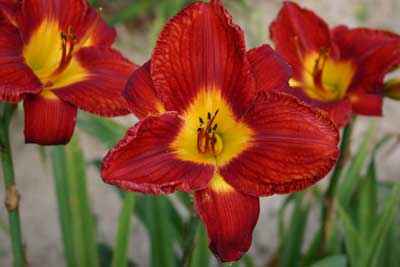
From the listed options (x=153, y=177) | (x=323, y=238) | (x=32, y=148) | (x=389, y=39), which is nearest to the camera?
(x=153, y=177)

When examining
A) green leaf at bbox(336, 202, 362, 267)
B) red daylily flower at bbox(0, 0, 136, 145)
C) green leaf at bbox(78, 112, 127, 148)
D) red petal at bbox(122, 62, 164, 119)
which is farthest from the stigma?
green leaf at bbox(336, 202, 362, 267)

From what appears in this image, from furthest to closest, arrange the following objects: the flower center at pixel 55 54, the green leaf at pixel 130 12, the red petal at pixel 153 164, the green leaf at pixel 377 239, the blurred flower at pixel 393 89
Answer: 1. the green leaf at pixel 130 12
2. the green leaf at pixel 377 239
3. the blurred flower at pixel 393 89
4. the flower center at pixel 55 54
5. the red petal at pixel 153 164

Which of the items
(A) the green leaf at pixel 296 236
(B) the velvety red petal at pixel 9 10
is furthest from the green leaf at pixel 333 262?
(B) the velvety red petal at pixel 9 10

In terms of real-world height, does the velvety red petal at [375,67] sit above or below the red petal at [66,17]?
below

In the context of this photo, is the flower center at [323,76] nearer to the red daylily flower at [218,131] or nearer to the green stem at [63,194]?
the red daylily flower at [218,131]

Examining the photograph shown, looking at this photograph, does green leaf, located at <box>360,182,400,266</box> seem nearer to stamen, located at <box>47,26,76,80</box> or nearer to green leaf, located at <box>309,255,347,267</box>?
green leaf, located at <box>309,255,347,267</box>

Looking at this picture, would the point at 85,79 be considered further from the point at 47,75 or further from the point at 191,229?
the point at 191,229

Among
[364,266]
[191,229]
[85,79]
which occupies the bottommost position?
[364,266]

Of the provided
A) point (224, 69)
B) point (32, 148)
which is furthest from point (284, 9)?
point (32, 148)
